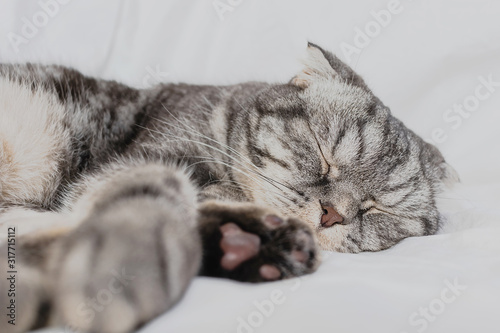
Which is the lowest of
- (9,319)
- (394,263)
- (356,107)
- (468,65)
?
(9,319)

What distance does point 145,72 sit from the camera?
1.92 meters

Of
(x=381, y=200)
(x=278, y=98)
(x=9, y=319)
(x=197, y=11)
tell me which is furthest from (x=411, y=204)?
(x=197, y=11)

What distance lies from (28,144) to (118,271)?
0.74 m

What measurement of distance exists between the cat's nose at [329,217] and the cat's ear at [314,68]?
0.43 meters

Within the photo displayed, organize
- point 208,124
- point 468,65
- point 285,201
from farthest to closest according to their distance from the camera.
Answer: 1. point 468,65
2. point 208,124
3. point 285,201

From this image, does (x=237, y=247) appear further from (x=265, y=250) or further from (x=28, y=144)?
(x=28, y=144)

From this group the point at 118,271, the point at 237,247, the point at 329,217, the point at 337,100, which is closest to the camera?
the point at 118,271

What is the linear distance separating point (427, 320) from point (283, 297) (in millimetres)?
245

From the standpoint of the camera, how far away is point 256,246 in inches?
30.6

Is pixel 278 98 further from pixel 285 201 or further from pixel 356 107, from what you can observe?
pixel 285 201

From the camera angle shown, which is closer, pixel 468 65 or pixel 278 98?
pixel 278 98

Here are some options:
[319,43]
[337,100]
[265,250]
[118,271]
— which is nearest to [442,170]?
[337,100]

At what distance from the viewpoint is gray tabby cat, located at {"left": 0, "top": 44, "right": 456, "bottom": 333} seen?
61cm

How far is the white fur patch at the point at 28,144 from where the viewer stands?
3.68 feet
